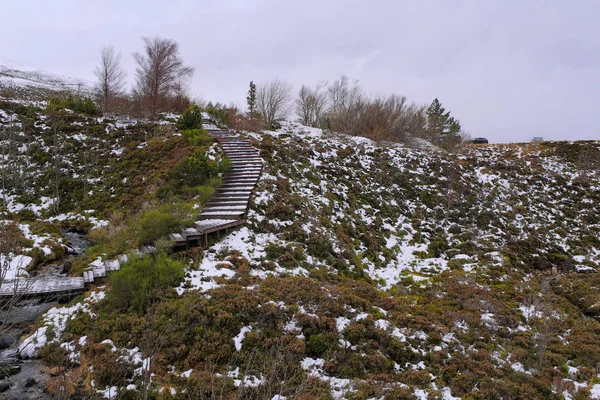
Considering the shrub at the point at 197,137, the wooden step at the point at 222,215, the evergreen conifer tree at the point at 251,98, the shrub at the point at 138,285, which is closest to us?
the shrub at the point at 138,285

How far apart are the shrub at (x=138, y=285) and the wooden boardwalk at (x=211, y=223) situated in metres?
0.96

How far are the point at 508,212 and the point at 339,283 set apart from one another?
35.3 ft

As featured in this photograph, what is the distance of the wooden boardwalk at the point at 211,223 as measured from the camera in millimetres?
6160

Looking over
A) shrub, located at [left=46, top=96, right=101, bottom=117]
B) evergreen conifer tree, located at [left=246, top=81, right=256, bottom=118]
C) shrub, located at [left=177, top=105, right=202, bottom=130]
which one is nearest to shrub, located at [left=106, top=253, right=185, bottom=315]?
shrub, located at [left=177, top=105, right=202, bottom=130]

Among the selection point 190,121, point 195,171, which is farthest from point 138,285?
point 190,121

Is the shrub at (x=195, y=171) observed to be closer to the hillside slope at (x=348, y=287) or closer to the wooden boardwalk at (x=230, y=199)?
the wooden boardwalk at (x=230, y=199)

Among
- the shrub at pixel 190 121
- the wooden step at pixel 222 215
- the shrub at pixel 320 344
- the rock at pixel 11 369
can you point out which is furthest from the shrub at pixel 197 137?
the shrub at pixel 320 344

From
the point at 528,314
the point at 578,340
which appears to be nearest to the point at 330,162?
the point at 528,314

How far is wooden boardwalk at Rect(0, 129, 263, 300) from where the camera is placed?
6160 mm

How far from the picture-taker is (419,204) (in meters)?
13.7

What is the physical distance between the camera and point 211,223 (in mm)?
8016

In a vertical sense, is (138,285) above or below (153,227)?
below

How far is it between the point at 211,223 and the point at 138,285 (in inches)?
104

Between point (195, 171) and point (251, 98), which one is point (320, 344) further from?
point (251, 98)
